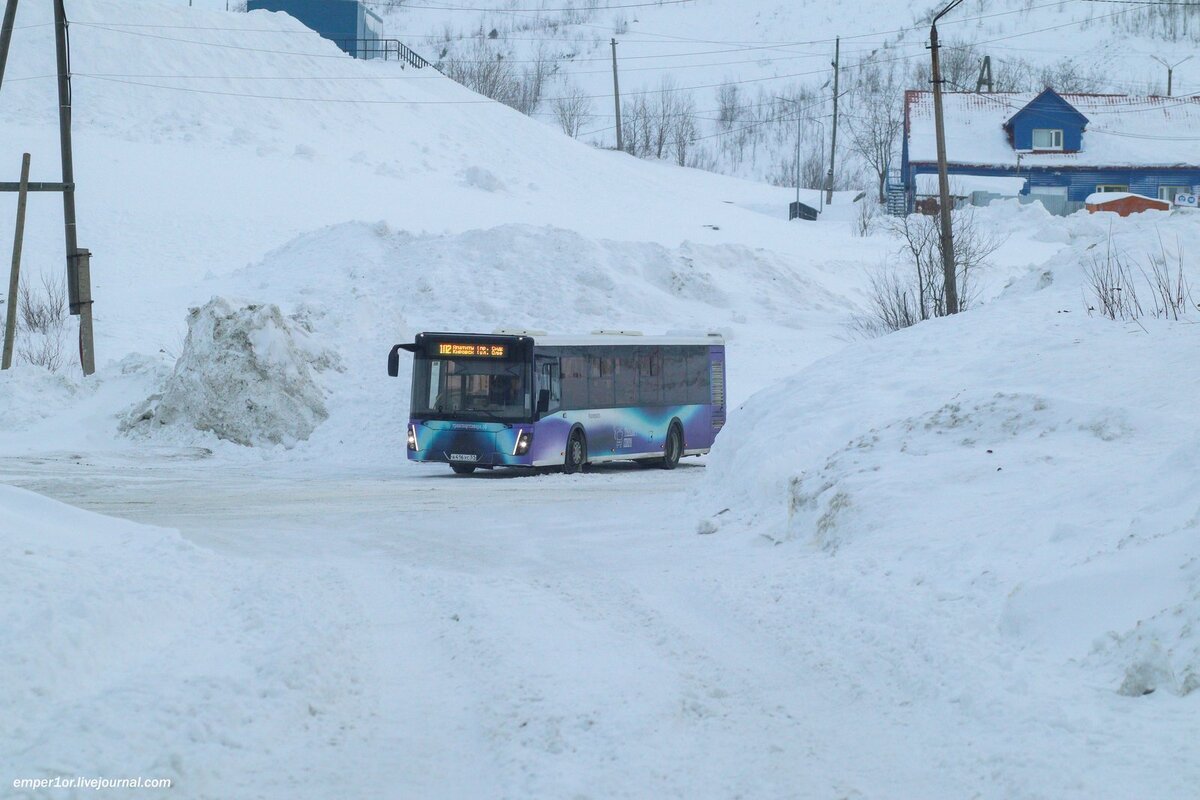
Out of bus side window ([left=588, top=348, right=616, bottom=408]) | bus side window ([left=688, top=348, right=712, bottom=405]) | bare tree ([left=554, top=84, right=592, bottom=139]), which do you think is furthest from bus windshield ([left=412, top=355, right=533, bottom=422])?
bare tree ([left=554, top=84, right=592, bottom=139])

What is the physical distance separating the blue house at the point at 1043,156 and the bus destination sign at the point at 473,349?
48.3 m

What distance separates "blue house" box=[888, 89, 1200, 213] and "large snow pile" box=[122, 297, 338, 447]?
154 ft

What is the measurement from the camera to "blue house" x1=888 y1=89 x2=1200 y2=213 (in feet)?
226

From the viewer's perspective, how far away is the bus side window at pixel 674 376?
26.6 m

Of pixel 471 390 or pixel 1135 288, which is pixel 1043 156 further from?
pixel 1135 288

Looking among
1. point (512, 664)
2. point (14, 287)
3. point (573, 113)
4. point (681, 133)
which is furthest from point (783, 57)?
point (512, 664)

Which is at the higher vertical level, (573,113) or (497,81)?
(497,81)

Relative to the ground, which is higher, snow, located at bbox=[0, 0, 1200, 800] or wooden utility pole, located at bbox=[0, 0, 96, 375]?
wooden utility pole, located at bbox=[0, 0, 96, 375]

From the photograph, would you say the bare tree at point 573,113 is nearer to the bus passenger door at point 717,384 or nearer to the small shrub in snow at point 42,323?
the small shrub in snow at point 42,323

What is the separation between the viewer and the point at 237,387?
2638 centimetres

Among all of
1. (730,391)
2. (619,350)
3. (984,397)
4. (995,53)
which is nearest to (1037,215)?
(730,391)

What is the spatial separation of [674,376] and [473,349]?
5114mm

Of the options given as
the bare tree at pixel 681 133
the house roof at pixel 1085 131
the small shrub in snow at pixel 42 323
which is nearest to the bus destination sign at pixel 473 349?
the small shrub in snow at pixel 42 323

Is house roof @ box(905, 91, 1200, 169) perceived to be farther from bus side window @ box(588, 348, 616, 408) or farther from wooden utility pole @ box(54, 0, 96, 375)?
wooden utility pole @ box(54, 0, 96, 375)
